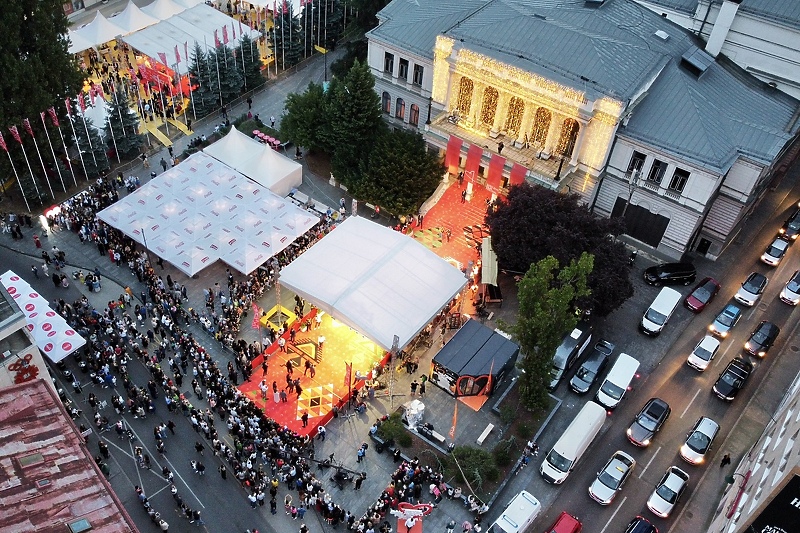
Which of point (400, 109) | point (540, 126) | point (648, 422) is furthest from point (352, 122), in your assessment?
point (648, 422)

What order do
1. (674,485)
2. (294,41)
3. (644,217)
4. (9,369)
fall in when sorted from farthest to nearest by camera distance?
(294,41) → (644,217) → (674,485) → (9,369)

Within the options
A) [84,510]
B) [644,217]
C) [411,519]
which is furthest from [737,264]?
[84,510]

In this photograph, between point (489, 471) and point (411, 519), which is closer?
point (411, 519)

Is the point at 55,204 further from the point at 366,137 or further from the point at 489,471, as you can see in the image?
the point at 489,471

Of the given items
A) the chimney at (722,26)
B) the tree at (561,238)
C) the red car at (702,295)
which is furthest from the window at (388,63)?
the red car at (702,295)

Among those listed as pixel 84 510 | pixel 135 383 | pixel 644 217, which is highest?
pixel 84 510

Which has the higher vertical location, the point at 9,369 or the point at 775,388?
the point at 9,369

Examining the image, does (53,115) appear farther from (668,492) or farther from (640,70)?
(668,492)
